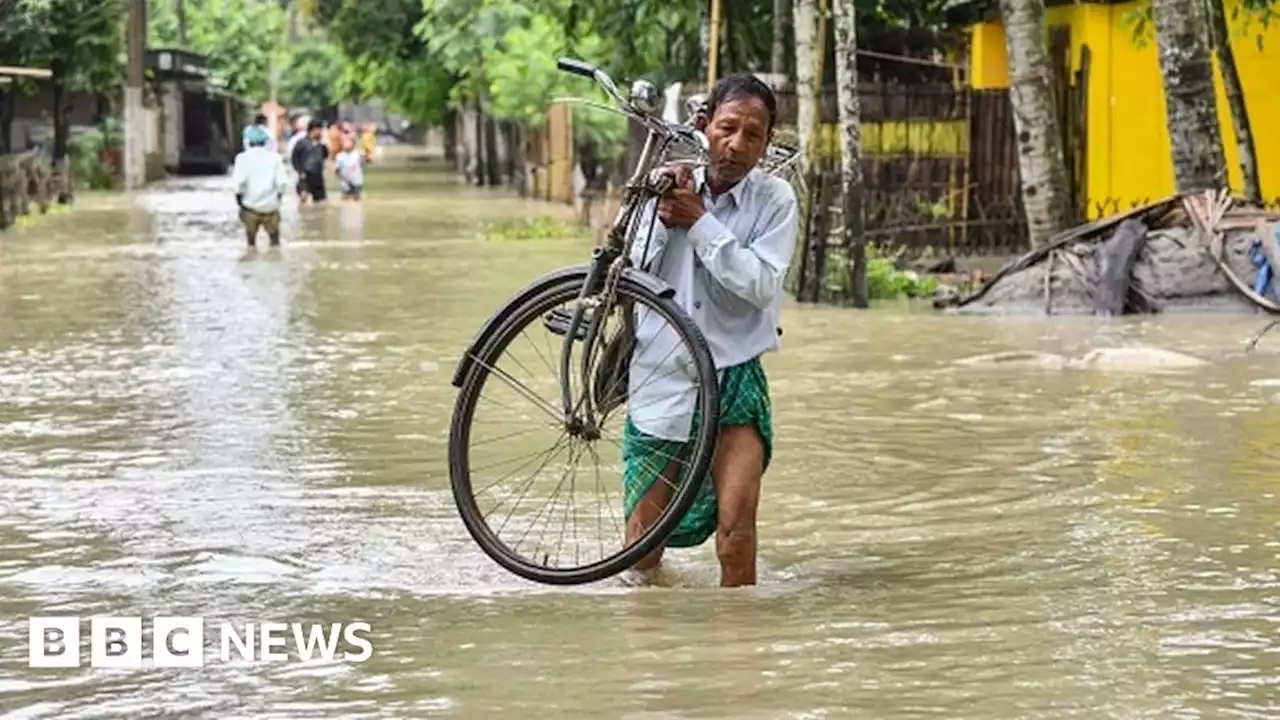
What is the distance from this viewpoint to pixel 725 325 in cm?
640

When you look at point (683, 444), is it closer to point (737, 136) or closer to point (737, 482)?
point (737, 482)

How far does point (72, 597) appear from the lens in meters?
6.68

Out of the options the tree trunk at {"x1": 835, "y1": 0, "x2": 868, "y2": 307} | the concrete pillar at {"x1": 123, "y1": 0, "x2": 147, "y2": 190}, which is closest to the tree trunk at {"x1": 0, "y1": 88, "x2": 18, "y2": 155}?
the concrete pillar at {"x1": 123, "y1": 0, "x2": 147, "y2": 190}

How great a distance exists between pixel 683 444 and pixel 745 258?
573 millimetres

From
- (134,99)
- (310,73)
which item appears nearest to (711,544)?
(134,99)

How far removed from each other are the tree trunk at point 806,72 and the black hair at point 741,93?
11554mm

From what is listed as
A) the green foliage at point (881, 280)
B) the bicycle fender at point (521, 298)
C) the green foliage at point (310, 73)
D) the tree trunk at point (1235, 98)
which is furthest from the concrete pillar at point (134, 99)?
the green foliage at point (310, 73)

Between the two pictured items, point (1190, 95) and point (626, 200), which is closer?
point (626, 200)

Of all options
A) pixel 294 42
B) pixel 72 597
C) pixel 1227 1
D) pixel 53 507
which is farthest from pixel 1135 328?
pixel 294 42

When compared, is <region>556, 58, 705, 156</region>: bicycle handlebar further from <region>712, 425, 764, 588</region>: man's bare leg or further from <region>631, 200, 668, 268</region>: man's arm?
<region>712, 425, 764, 588</region>: man's bare leg

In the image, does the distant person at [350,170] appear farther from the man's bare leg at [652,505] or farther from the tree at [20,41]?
the man's bare leg at [652,505]

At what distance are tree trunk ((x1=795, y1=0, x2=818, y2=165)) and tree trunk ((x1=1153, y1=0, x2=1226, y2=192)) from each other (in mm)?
3078

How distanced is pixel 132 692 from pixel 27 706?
252 mm

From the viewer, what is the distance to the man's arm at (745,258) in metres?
6.13
